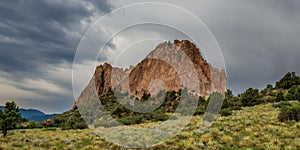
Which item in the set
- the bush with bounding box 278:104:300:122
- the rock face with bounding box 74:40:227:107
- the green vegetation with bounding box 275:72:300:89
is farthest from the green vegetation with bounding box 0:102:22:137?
the green vegetation with bounding box 275:72:300:89

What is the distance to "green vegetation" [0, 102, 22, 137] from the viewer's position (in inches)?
942

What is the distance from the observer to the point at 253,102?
52156mm

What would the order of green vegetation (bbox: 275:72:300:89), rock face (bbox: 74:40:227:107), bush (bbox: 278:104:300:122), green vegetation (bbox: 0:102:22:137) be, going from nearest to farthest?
rock face (bbox: 74:40:227:107), green vegetation (bbox: 0:102:22:137), bush (bbox: 278:104:300:122), green vegetation (bbox: 275:72:300:89)

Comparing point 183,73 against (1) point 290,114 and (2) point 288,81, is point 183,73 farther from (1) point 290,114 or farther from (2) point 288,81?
A: (2) point 288,81

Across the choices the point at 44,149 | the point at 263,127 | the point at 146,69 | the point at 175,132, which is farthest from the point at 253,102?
the point at 146,69

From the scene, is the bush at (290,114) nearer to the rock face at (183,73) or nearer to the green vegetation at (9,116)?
the rock face at (183,73)

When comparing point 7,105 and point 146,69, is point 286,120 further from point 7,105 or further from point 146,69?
point 146,69

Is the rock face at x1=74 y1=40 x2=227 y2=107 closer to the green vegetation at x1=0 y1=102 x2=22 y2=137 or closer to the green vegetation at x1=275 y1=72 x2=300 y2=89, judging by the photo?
the green vegetation at x1=0 y1=102 x2=22 y2=137

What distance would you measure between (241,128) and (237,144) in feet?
21.7

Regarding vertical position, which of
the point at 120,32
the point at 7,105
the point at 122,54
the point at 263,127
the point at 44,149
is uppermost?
the point at 120,32

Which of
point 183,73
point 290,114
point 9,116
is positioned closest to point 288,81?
point 290,114

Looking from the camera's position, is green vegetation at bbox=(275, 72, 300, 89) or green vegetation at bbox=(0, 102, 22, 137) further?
green vegetation at bbox=(275, 72, 300, 89)

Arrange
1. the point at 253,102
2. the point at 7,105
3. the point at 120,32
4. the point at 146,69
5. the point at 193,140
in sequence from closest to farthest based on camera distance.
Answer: the point at 120,32, the point at 193,140, the point at 7,105, the point at 253,102, the point at 146,69

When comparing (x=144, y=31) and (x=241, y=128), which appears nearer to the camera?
(x=144, y=31)
